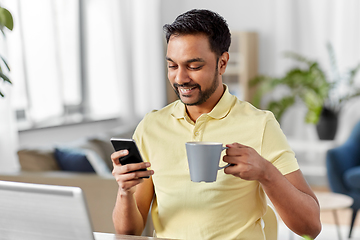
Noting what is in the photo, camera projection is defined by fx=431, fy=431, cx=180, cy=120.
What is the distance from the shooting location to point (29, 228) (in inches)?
30.5

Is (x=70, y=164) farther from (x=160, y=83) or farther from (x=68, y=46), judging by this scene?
(x=160, y=83)

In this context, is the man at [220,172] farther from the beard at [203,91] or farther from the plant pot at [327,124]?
the plant pot at [327,124]

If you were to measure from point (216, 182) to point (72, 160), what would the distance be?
1.50 m

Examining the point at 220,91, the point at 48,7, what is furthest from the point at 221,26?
the point at 48,7

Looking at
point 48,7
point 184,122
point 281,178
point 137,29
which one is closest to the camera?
point 281,178

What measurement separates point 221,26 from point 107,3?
3.50m

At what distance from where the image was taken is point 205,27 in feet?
3.77

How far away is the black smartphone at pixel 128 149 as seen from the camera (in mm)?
970

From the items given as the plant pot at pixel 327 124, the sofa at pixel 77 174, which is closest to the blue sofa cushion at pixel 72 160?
the sofa at pixel 77 174

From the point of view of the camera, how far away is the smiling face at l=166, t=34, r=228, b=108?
115cm

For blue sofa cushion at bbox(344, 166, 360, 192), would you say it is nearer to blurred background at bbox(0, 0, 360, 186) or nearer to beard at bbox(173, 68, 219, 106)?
blurred background at bbox(0, 0, 360, 186)

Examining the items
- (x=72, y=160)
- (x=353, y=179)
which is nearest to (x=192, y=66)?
(x=72, y=160)

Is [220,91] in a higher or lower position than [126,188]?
higher

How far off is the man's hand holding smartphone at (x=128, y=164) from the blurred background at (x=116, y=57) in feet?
6.76
